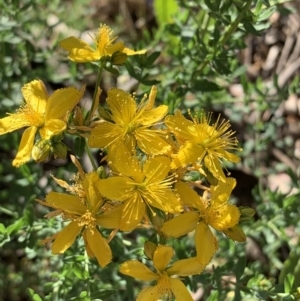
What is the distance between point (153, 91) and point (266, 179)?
2.03 m

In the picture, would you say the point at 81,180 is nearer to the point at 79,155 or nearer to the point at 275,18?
the point at 79,155

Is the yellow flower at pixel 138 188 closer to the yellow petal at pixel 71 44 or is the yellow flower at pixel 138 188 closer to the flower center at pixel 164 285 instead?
the flower center at pixel 164 285

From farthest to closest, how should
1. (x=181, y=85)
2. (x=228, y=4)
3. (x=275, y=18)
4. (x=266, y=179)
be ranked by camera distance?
1. (x=275, y=18)
2. (x=266, y=179)
3. (x=181, y=85)
4. (x=228, y=4)

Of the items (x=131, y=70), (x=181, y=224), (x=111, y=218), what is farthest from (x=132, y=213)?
(x=131, y=70)

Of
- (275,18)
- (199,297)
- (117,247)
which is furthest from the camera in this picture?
(275,18)

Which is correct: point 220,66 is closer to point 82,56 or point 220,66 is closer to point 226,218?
point 82,56

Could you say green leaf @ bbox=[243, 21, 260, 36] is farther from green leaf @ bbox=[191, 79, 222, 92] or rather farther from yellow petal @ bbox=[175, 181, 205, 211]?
yellow petal @ bbox=[175, 181, 205, 211]

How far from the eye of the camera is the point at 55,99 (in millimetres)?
2020

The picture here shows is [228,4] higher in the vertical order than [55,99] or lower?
higher

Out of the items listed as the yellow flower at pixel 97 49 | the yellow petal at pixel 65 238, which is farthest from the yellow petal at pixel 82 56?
the yellow petal at pixel 65 238

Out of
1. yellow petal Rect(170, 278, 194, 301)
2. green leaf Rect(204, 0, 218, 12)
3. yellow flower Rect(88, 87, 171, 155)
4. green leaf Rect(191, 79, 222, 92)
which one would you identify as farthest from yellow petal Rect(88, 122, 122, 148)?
green leaf Rect(191, 79, 222, 92)

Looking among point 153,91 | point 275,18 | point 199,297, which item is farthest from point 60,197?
point 275,18

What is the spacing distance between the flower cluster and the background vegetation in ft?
0.77

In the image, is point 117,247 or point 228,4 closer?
point 228,4
